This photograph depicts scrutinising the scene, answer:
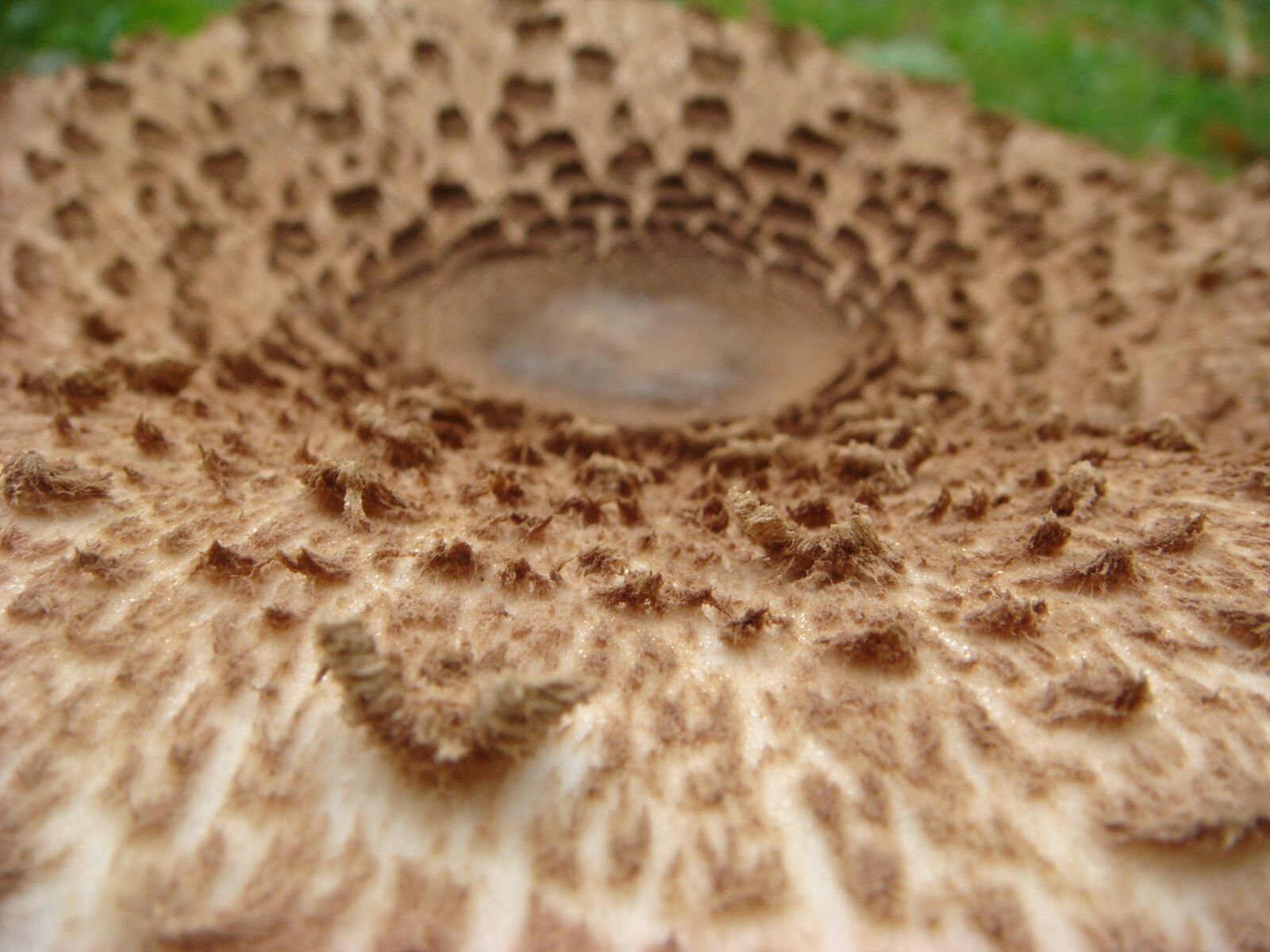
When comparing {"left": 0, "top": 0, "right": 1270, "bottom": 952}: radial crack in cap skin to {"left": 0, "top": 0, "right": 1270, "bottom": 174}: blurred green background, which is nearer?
Result: {"left": 0, "top": 0, "right": 1270, "bottom": 952}: radial crack in cap skin

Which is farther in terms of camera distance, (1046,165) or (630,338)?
(1046,165)

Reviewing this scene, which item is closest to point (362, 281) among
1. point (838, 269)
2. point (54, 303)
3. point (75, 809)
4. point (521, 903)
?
point (54, 303)

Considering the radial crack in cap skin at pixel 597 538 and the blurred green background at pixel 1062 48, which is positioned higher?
the blurred green background at pixel 1062 48

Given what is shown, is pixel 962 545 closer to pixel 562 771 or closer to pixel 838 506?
pixel 838 506

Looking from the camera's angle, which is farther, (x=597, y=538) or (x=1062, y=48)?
(x=1062, y=48)

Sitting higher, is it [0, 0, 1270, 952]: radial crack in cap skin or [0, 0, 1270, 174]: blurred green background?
[0, 0, 1270, 174]: blurred green background
